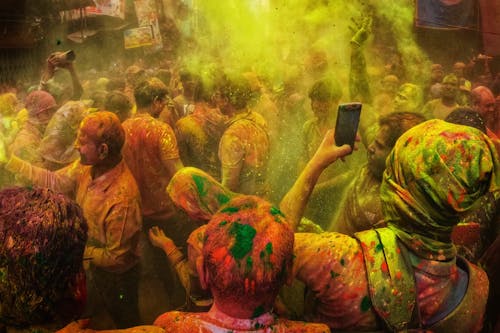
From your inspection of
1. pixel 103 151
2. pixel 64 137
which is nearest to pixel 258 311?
pixel 103 151

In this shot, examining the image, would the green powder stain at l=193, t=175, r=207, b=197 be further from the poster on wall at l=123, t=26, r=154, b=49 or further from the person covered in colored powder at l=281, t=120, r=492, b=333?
the poster on wall at l=123, t=26, r=154, b=49

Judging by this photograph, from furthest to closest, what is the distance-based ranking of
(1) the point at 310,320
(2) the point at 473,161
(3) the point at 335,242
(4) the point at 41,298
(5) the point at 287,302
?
(5) the point at 287,302, (1) the point at 310,320, (3) the point at 335,242, (2) the point at 473,161, (4) the point at 41,298

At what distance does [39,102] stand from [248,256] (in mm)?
1811

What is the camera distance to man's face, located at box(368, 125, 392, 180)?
8.38ft

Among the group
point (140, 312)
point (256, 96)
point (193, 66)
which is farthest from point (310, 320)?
point (193, 66)

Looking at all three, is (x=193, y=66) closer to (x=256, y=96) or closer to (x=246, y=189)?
(x=256, y=96)

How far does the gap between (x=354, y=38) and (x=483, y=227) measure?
4.55ft

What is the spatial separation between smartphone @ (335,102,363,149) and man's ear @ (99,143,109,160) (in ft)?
4.09

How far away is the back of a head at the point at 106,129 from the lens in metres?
2.51

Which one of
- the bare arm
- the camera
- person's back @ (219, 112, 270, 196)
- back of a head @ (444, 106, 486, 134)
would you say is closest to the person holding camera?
the camera

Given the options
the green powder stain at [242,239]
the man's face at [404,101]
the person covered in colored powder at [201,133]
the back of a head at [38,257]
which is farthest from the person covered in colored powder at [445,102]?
the back of a head at [38,257]

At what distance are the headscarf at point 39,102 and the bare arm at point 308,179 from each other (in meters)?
1.50

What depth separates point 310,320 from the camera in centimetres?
230

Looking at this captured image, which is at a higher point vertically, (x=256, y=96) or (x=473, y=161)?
(x=256, y=96)
